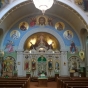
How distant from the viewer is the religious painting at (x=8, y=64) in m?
→ 16.1

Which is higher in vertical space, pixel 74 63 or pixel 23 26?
pixel 23 26

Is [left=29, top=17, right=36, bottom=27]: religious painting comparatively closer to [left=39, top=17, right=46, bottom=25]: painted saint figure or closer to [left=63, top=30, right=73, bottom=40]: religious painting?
[left=39, top=17, right=46, bottom=25]: painted saint figure

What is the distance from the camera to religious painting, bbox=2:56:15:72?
52.7 feet

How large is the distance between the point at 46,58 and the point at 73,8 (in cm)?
604

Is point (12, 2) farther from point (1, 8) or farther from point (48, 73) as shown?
point (48, 73)

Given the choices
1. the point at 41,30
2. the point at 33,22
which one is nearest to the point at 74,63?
the point at 41,30

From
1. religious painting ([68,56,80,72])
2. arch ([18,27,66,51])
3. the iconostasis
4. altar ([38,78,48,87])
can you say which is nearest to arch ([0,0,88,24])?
the iconostasis

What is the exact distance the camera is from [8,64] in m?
16.3

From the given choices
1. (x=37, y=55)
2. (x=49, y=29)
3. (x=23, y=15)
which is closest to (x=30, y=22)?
(x=23, y=15)

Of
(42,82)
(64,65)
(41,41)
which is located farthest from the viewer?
(41,41)

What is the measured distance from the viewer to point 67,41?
17000 millimetres

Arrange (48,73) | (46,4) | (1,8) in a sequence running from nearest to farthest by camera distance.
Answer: (46,4)
(1,8)
(48,73)

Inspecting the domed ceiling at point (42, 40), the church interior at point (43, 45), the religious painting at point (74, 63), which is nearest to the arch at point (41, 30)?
the church interior at point (43, 45)

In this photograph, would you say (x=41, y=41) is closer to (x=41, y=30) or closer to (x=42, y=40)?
(x=42, y=40)
